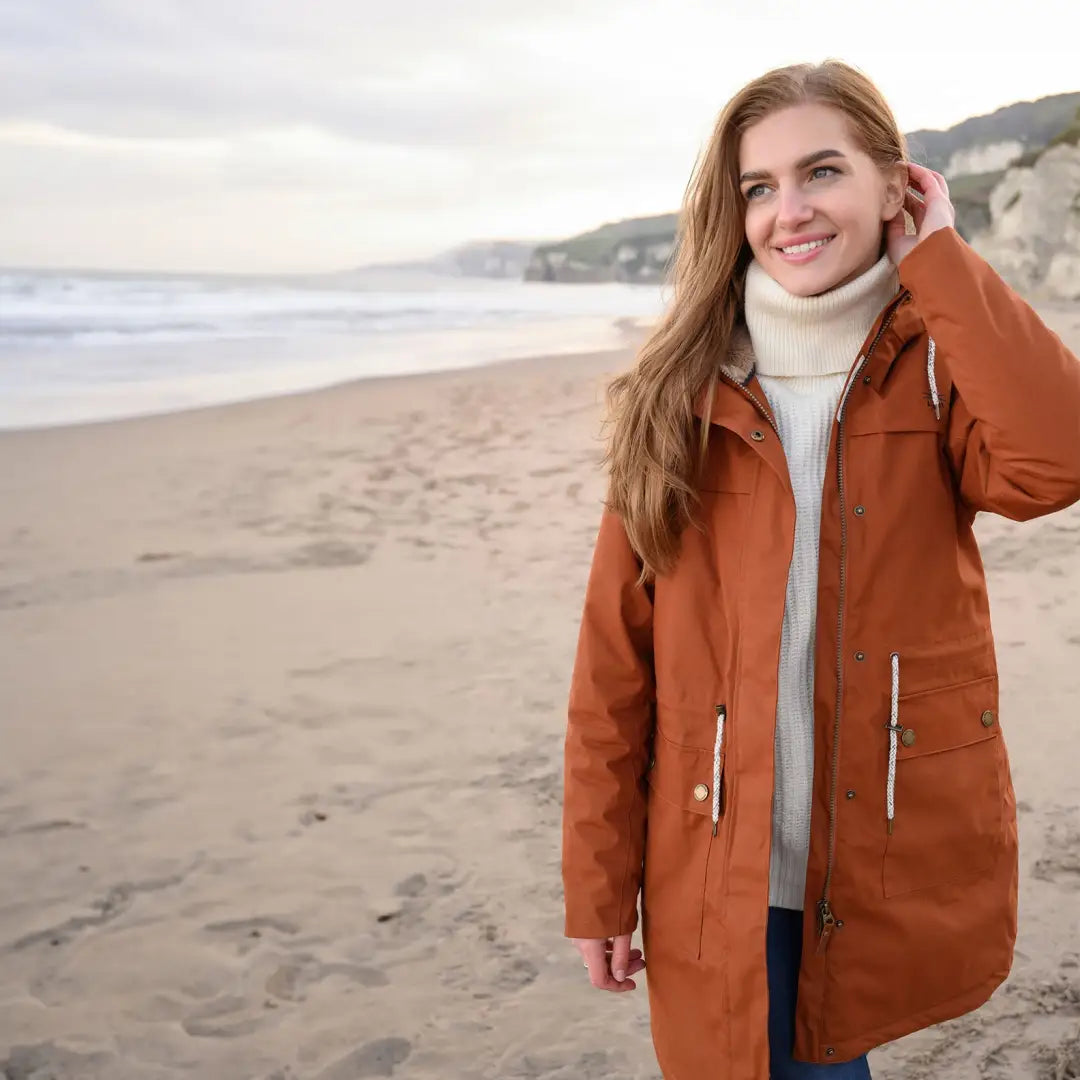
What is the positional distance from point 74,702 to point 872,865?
3.93m

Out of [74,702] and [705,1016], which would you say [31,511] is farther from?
[705,1016]

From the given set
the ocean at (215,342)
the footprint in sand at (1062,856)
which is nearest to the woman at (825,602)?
the ocean at (215,342)

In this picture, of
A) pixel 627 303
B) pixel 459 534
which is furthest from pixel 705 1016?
pixel 627 303

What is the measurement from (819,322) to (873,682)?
528 mm

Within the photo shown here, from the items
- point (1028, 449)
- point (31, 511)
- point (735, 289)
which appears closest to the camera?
point (1028, 449)

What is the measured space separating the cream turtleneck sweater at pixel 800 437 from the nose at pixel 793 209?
9 centimetres

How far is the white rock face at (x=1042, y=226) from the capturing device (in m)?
26.6

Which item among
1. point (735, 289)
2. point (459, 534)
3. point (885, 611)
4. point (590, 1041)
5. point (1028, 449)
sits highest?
point (735, 289)

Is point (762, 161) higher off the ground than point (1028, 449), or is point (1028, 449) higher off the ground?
point (762, 161)

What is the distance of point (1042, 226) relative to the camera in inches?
1095

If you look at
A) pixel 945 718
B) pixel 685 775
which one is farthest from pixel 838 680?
pixel 685 775

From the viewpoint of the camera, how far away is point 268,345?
770 inches

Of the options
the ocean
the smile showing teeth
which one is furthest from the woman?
the ocean

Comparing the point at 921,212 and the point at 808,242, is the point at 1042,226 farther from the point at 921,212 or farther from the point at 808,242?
the point at 808,242
